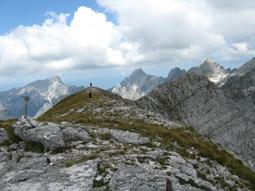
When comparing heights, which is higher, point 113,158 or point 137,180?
point 113,158

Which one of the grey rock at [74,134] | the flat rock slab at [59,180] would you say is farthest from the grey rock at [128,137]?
the flat rock slab at [59,180]

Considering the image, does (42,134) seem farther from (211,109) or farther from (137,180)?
(211,109)

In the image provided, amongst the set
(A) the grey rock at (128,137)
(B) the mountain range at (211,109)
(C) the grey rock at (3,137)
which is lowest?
(B) the mountain range at (211,109)

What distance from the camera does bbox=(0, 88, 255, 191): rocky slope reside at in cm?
2927

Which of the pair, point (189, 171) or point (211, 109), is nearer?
point (189, 171)

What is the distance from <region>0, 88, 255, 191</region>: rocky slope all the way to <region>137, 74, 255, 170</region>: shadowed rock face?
264 feet

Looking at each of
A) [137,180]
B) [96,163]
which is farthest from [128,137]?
[137,180]

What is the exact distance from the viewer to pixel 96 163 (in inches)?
1232

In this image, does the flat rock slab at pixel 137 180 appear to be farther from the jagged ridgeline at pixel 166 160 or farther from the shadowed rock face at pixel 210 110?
the shadowed rock face at pixel 210 110

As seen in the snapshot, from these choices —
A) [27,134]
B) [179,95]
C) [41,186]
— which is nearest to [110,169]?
[41,186]

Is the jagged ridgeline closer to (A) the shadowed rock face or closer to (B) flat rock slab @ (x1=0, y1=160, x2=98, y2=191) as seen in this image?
(B) flat rock slab @ (x1=0, y1=160, x2=98, y2=191)

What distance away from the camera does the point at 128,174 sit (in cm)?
2947

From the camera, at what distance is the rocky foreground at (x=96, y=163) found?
2909 cm

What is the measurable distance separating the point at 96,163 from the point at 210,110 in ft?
397
